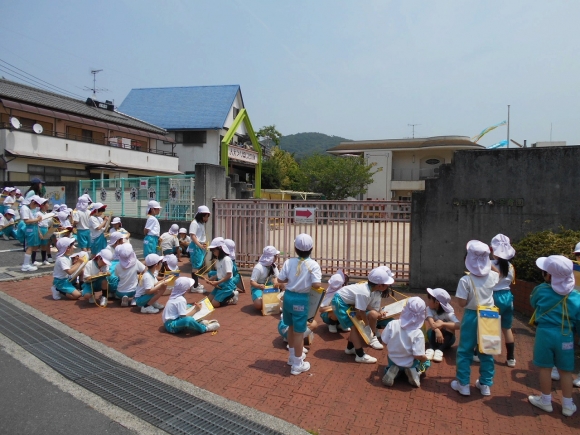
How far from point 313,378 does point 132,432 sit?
1906 mm

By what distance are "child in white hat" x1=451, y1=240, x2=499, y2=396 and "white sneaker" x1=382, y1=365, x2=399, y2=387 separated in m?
0.58

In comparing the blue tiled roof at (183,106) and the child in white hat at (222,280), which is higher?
the blue tiled roof at (183,106)

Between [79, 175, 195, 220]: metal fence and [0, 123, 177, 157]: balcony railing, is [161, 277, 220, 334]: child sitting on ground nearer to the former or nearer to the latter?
[79, 175, 195, 220]: metal fence

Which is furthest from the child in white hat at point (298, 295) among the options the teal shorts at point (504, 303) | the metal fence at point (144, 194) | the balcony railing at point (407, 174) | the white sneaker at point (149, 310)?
the balcony railing at point (407, 174)

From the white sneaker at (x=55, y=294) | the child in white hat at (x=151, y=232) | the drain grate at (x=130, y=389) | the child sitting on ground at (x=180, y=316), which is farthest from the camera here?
the child in white hat at (x=151, y=232)

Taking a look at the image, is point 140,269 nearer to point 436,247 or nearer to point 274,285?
point 274,285

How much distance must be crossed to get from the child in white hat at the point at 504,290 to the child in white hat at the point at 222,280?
4.05 meters

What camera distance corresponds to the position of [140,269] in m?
7.32

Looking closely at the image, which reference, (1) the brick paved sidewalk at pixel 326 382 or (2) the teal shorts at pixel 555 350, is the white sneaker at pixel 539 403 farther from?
(2) the teal shorts at pixel 555 350

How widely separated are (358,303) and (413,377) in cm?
102

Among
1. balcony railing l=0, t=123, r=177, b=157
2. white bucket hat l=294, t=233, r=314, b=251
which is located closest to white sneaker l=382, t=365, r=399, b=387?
white bucket hat l=294, t=233, r=314, b=251

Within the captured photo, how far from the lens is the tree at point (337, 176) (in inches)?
1230

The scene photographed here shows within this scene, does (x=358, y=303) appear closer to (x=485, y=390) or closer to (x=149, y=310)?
(x=485, y=390)

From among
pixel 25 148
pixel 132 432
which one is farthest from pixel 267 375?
pixel 25 148
